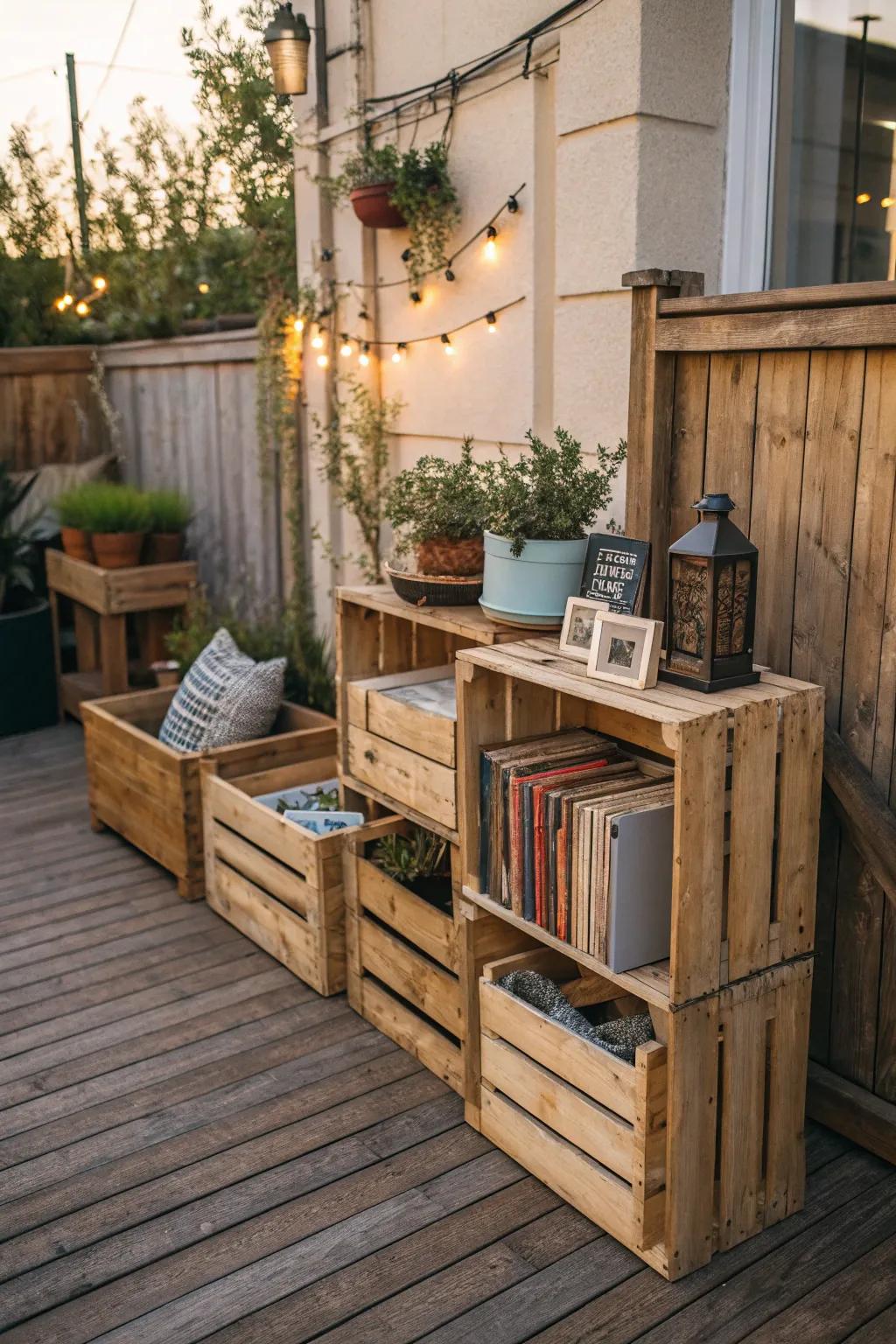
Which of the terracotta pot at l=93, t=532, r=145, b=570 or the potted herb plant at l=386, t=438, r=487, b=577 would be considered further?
the terracotta pot at l=93, t=532, r=145, b=570

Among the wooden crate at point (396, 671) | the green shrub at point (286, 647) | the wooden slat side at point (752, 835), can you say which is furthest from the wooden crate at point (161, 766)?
the wooden slat side at point (752, 835)

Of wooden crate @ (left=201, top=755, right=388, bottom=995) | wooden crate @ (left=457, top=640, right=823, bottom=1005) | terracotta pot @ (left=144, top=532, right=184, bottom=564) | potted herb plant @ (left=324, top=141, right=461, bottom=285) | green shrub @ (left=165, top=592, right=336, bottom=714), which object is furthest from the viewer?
terracotta pot @ (left=144, top=532, right=184, bottom=564)

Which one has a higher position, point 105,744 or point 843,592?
point 843,592

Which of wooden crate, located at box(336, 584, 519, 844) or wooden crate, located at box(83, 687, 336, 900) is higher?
wooden crate, located at box(336, 584, 519, 844)

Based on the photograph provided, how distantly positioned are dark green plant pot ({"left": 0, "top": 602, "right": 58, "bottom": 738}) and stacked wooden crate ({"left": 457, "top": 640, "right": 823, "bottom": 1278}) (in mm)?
3509

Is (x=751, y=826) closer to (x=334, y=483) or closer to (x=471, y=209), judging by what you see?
(x=471, y=209)

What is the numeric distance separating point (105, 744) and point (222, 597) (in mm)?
1502

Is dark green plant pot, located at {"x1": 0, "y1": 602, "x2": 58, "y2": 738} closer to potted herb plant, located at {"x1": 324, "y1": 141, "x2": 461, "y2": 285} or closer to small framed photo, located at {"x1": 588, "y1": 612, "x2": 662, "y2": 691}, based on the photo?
potted herb plant, located at {"x1": 324, "y1": 141, "x2": 461, "y2": 285}

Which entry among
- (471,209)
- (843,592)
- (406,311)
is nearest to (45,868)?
(406,311)

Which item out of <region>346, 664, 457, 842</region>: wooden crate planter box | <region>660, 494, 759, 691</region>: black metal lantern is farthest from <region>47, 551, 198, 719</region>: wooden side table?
<region>660, 494, 759, 691</region>: black metal lantern

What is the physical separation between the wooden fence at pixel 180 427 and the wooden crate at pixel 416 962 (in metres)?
2.25

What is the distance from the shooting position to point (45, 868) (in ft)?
13.3

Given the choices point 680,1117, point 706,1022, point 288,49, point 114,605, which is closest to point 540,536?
point 706,1022

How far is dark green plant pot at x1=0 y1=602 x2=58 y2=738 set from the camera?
5.38m
